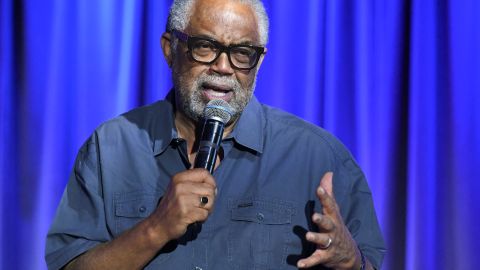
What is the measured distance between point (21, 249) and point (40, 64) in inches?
28.5

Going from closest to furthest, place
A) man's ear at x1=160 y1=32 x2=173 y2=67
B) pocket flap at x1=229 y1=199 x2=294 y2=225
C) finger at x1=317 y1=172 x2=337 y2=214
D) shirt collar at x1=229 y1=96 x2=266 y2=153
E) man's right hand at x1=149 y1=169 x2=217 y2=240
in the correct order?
man's right hand at x1=149 y1=169 x2=217 y2=240
finger at x1=317 y1=172 x2=337 y2=214
pocket flap at x1=229 y1=199 x2=294 y2=225
shirt collar at x1=229 y1=96 x2=266 y2=153
man's ear at x1=160 y1=32 x2=173 y2=67

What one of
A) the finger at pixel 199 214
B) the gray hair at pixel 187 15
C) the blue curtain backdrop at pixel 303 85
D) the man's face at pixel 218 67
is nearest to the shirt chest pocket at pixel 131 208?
the man's face at pixel 218 67

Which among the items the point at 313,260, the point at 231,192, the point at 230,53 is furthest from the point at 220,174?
the point at 313,260

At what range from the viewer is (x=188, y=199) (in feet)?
4.00

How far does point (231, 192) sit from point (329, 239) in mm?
365

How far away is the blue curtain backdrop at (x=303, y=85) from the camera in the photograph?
239cm

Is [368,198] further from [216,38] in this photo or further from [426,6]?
[426,6]

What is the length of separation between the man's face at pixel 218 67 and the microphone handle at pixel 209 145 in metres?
0.22

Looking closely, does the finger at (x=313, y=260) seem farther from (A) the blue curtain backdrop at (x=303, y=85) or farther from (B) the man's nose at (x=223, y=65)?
(A) the blue curtain backdrop at (x=303, y=85)

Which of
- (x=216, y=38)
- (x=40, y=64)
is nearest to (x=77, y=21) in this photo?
(x=40, y=64)

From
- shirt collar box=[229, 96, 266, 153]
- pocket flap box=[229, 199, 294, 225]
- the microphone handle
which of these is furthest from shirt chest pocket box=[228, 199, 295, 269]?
the microphone handle

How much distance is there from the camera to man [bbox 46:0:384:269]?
152 cm

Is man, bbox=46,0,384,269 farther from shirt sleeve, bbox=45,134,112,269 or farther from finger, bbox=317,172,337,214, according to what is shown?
finger, bbox=317,172,337,214

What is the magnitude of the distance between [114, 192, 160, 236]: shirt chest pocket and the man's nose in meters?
0.36
